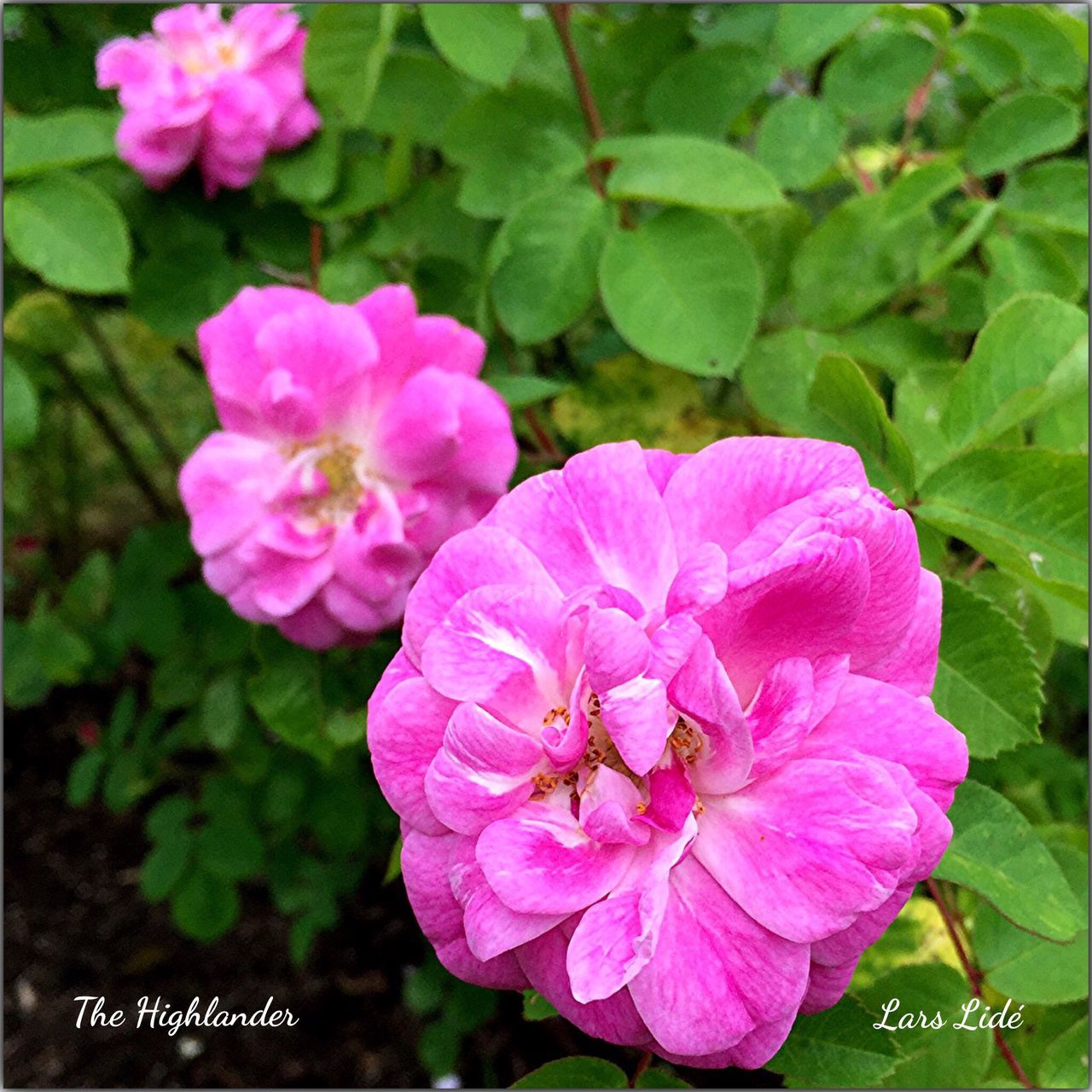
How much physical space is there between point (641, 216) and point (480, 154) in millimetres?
221

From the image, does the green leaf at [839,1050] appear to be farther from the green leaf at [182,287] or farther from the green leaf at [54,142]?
the green leaf at [54,142]

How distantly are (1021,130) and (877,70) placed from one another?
16cm

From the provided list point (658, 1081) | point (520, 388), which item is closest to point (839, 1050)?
point (658, 1081)

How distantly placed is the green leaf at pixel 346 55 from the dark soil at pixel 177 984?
1344mm

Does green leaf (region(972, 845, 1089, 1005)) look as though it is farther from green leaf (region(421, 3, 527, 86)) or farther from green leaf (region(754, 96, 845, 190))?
green leaf (region(421, 3, 527, 86))

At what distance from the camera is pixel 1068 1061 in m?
0.79

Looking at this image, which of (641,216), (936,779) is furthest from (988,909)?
(641,216)

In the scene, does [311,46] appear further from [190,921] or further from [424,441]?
[190,921]

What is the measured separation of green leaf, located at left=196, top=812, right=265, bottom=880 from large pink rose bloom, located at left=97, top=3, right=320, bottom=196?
103cm

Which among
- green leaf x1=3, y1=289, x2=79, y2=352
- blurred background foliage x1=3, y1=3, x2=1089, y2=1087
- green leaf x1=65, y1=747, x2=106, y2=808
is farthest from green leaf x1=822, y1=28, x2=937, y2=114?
green leaf x1=65, y1=747, x2=106, y2=808

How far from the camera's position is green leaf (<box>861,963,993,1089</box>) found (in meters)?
0.75

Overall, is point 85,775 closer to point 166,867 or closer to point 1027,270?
point 166,867

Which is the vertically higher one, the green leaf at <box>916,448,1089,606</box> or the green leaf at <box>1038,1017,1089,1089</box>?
the green leaf at <box>916,448,1089,606</box>

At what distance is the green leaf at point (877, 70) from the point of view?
1.03 metres
